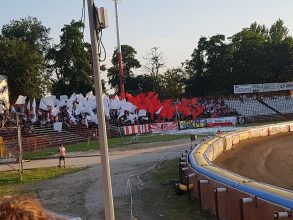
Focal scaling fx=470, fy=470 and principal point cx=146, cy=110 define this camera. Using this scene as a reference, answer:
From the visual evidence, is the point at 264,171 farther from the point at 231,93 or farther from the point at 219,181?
the point at 231,93

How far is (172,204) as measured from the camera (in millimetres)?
15344

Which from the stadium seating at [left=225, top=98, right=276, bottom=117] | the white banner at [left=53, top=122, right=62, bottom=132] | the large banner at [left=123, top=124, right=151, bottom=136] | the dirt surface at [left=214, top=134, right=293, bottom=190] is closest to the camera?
the dirt surface at [left=214, top=134, right=293, bottom=190]

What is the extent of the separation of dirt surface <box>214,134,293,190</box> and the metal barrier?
3175mm

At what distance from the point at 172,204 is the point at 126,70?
8947 cm

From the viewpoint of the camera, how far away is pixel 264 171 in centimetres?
2030

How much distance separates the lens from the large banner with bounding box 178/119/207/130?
193ft

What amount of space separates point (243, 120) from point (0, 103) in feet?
104

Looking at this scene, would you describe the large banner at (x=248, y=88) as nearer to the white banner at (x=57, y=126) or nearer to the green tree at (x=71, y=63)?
the green tree at (x=71, y=63)

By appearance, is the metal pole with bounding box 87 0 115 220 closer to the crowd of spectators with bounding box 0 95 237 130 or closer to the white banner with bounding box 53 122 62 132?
the crowd of spectators with bounding box 0 95 237 130

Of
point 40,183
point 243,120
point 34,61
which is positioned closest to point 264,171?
point 40,183

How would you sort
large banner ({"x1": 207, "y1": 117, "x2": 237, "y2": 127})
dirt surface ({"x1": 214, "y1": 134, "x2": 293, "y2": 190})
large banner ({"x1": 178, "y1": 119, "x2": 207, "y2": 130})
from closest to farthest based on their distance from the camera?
dirt surface ({"x1": 214, "y1": 134, "x2": 293, "y2": 190})
large banner ({"x1": 178, "y1": 119, "x2": 207, "y2": 130})
large banner ({"x1": 207, "y1": 117, "x2": 237, "y2": 127})

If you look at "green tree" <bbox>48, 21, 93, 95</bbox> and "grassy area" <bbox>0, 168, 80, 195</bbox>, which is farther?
"green tree" <bbox>48, 21, 93, 95</bbox>

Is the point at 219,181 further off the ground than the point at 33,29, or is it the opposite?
the point at 33,29

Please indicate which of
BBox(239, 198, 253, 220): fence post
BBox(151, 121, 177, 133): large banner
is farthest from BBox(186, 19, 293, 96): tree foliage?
BBox(239, 198, 253, 220): fence post
